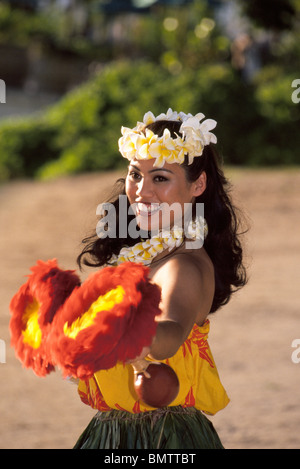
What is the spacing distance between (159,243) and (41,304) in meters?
0.38

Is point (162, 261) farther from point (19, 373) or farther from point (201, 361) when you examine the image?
point (19, 373)

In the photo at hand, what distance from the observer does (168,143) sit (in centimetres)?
230

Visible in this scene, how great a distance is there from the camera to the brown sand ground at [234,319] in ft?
17.7

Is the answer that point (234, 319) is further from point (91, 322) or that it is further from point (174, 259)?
point (91, 322)

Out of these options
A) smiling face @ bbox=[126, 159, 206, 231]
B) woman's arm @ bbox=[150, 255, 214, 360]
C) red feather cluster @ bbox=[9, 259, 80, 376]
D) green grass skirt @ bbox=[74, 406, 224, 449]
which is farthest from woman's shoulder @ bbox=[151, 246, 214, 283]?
green grass skirt @ bbox=[74, 406, 224, 449]

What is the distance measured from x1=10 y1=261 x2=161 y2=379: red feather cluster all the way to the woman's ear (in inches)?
16.8

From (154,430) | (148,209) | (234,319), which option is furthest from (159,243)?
(234,319)

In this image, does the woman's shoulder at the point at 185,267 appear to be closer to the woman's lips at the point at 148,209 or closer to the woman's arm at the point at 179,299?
the woman's arm at the point at 179,299

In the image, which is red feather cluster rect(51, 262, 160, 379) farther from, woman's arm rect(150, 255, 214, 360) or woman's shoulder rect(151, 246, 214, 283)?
woman's shoulder rect(151, 246, 214, 283)

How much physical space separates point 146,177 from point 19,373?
453cm

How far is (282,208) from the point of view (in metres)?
11.9

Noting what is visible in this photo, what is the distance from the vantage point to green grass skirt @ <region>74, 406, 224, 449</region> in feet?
7.52

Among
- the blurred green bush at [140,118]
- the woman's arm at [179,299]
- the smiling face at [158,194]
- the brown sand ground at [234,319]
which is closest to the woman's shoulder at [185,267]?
the woman's arm at [179,299]
